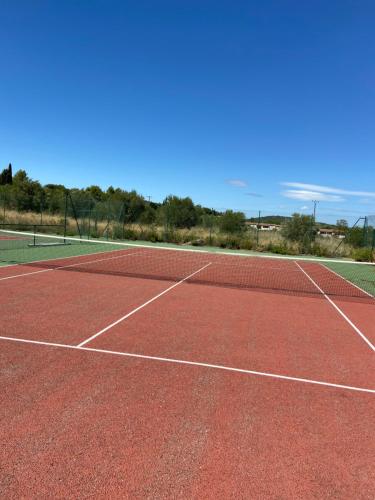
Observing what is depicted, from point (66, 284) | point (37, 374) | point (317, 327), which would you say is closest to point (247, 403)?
point (37, 374)

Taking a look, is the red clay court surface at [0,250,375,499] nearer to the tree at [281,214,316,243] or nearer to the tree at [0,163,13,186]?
the tree at [281,214,316,243]

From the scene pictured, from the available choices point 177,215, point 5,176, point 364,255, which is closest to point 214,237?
point 177,215

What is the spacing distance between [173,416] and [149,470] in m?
0.95

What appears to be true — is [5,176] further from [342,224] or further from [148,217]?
Answer: [342,224]

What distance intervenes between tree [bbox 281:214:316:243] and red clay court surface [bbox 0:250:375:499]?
20.7 meters

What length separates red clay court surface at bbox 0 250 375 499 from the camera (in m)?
3.24

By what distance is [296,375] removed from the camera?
561 centimetres

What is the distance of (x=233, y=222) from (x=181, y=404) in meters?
28.0

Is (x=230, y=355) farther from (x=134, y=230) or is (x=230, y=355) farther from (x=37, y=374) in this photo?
(x=134, y=230)

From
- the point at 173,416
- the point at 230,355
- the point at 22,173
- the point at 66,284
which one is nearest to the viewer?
the point at 173,416

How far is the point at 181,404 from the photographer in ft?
14.9

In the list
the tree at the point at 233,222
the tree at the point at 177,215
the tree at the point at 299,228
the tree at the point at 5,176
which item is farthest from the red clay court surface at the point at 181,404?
the tree at the point at 5,176

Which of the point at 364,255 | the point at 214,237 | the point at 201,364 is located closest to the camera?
the point at 201,364

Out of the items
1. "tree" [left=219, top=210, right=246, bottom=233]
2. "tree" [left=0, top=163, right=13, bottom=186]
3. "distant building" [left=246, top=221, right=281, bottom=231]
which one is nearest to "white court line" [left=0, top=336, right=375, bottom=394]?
"distant building" [left=246, top=221, right=281, bottom=231]
